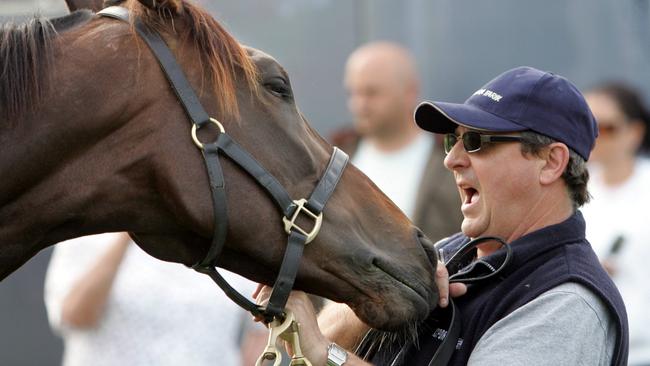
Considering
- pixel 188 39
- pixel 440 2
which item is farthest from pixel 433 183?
pixel 188 39

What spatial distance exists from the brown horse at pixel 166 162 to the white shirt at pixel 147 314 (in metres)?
1.54

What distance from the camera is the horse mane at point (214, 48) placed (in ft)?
9.12

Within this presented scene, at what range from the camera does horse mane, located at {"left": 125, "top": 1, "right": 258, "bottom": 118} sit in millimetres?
2781

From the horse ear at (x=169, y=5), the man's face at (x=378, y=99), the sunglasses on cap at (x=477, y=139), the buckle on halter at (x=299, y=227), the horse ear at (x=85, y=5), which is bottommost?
the man's face at (x=378, y=99)

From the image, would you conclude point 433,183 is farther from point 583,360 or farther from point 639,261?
point 583,360

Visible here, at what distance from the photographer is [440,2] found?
617 centimetres

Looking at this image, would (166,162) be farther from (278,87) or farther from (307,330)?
(307,330)

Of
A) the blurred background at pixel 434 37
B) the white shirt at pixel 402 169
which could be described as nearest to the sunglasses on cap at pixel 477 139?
the white shirt at pixel 402 169

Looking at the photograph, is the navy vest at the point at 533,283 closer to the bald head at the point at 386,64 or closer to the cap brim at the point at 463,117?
the cap brim at the point at 463,117

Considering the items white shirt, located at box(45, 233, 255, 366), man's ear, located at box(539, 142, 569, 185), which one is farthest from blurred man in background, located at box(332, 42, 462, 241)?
man's ear, located at box(539, 142, 569, 185)

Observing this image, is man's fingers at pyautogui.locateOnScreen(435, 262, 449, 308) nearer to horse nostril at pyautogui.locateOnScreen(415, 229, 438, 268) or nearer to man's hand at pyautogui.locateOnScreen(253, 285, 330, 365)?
horse nostril at pyautogui.locateOnScreen(415, 229, 438, 268)

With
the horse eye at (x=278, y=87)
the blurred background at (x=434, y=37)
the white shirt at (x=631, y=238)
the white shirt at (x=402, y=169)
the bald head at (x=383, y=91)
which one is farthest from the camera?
the blurred background at (x=434, y=37)

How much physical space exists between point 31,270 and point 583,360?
3.91 m

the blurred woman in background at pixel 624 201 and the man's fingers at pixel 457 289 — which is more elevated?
the man's fingers at pixel 457 289
